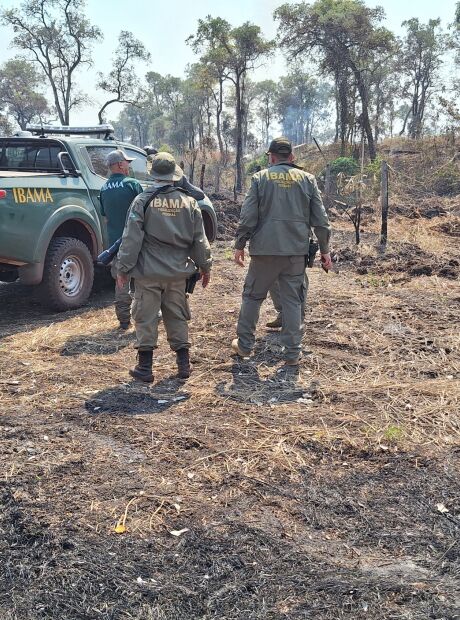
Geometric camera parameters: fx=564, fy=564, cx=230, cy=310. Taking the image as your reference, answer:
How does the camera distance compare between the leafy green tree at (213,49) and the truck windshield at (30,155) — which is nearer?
the truck windshield at (30,155)

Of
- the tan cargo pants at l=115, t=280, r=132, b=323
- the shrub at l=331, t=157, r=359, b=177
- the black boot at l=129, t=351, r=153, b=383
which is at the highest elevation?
the shrub at l=331, t=157, r=359, b=177

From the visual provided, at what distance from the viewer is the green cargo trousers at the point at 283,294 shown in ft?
15.3

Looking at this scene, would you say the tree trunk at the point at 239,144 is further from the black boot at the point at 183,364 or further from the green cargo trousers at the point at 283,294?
the black boot at the point at 183,364

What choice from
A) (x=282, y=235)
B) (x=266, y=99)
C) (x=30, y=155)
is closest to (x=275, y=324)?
(x=282, y=235)

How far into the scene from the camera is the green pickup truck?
5.50m

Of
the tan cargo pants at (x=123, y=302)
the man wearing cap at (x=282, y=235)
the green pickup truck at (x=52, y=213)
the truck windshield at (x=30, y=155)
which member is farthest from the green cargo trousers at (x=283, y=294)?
the truck windshield at (x=30, y=155)

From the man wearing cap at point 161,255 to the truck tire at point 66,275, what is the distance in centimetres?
197

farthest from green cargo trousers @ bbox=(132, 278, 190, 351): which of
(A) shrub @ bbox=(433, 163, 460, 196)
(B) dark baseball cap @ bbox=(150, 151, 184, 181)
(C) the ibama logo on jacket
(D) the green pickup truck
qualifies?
(A) shrub @ bbox=(433, 163, 460, 196)

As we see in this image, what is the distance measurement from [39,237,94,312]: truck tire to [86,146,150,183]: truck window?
37.6 inches

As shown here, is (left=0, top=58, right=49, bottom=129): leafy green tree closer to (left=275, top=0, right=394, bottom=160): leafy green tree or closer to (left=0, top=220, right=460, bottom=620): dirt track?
(left=275, top=0, right=394, bottom=160): leafy green tree

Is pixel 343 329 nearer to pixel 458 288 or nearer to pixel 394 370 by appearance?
pixel 394 370

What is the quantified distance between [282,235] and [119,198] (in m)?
1.82

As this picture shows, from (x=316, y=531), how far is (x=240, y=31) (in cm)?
2912

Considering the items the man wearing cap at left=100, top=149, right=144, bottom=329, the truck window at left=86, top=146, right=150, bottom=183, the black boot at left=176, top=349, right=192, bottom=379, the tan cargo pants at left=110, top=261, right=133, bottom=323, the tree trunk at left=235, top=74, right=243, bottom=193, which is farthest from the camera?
the tree trunk at left=235, top=74, right=243, bottom=193
